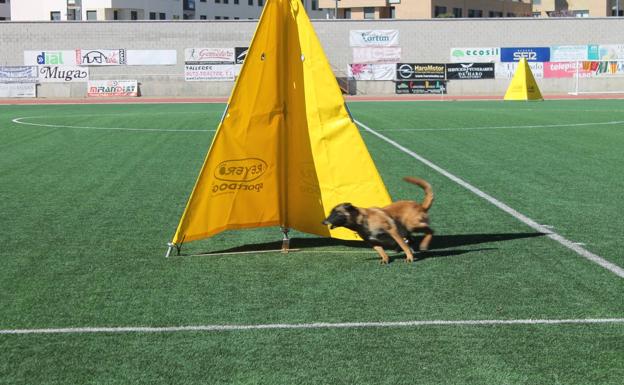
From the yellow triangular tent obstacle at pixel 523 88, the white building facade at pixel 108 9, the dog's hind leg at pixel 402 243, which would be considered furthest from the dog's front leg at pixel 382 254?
the white building facade at pixel 108 9

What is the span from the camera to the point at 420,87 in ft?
200

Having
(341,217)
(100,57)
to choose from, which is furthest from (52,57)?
(341,217)

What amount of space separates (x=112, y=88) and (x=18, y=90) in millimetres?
5567

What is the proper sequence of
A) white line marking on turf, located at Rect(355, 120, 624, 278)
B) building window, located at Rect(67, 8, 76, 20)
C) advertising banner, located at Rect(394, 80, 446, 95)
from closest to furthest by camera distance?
white line marking on turf, located at Rect(355, 120, 624, 278), advertising banner, located at Rect(394, 80, 446, 95), building window, located at Rect(67, 8, 76, 20)

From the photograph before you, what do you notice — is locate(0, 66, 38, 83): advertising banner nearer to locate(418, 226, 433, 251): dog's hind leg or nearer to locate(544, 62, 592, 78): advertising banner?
locate(544, 62, 592, 78): advertising banner

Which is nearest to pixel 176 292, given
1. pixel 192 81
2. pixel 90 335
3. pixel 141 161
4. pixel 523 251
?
pixel 90 335

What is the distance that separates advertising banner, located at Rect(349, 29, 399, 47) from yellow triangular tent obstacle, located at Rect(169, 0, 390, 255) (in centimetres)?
5490

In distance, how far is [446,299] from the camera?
281 inches

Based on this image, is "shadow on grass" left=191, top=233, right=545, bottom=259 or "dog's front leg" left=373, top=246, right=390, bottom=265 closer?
"dog's front leg" left=373, top=246, right=390, bottom=265

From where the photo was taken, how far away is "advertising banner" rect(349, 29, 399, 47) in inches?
2496

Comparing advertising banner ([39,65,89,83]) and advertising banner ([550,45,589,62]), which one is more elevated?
advertising banner ([550,45,589,62])

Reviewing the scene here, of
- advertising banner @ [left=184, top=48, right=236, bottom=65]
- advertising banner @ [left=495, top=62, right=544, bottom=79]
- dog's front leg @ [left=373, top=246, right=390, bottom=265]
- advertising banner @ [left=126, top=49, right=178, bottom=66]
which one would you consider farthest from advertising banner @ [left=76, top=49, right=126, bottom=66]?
dog's front leg @ [left=373, top=246, right=390, bottom=265]

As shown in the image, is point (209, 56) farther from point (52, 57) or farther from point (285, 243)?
point (285, 243)

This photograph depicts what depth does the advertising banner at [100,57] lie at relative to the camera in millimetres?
61938
